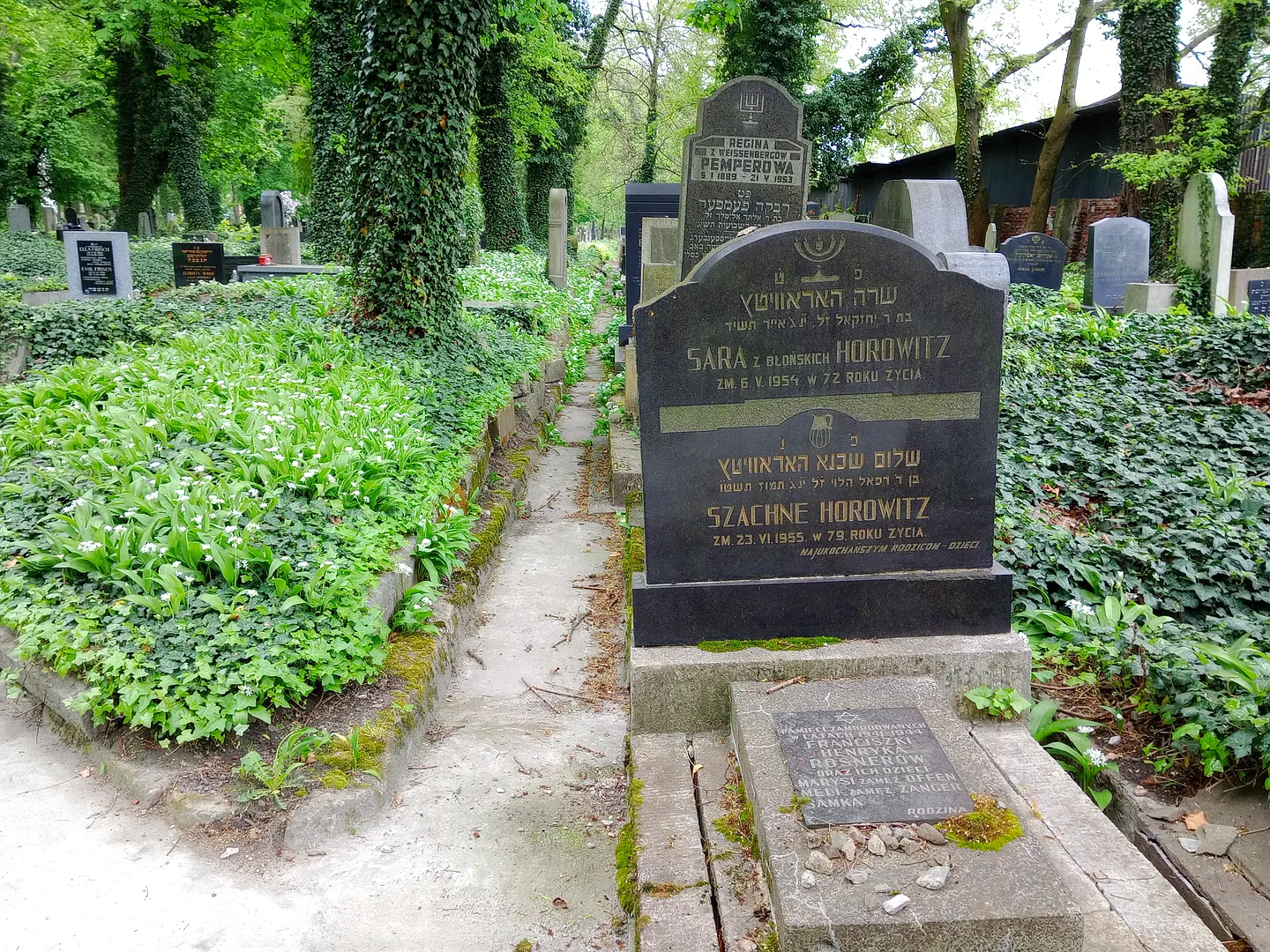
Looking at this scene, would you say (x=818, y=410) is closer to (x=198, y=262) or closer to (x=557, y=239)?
(x=557, y=239)

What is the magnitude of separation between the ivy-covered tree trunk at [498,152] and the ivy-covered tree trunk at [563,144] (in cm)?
277

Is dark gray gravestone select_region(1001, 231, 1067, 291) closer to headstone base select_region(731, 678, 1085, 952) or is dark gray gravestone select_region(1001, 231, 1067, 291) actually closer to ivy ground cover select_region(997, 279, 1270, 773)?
ivy ground cover select_region(997, 279, 1270, 773)

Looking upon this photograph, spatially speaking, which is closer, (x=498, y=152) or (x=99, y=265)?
(x=99, y=265)

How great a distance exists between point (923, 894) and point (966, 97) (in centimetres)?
2614

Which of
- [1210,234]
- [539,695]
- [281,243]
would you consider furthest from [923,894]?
[281,243]

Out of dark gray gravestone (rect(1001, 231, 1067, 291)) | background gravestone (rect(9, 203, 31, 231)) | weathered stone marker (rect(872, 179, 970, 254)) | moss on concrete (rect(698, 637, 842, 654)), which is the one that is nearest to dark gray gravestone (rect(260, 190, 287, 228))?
background gravestone (rect(9, 203, 31, 231))

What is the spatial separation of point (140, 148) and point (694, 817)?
3405 cm

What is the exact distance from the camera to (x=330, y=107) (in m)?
17.3

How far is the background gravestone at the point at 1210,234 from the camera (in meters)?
11.8

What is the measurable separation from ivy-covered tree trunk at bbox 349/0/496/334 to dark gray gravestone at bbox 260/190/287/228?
1537 centimetres

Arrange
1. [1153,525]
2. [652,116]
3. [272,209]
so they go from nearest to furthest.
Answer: [1153,525] → [272,209] → [652,116]

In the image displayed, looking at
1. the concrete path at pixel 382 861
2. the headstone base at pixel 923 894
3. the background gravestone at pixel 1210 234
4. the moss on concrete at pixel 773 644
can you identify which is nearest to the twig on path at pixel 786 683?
the moss on concrete at pixel 773 644

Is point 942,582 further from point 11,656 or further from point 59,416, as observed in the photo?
point 59,416

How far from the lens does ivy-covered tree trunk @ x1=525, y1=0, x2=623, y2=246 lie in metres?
27.7
